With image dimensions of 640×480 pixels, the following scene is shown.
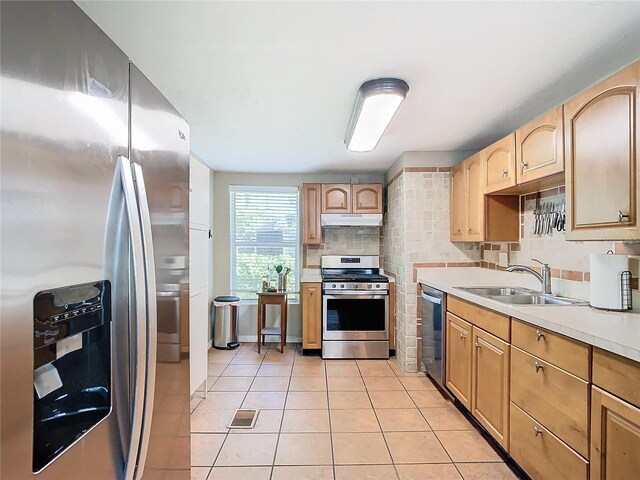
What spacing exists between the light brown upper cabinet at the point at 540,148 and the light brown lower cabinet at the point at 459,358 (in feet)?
3.69

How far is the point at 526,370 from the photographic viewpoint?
1.77 meters

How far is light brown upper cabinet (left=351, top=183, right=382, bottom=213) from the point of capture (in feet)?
13.8


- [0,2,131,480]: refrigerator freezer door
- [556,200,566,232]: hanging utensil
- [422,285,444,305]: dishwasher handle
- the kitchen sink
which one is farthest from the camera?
[422,285,444,305]: dishwasher handle

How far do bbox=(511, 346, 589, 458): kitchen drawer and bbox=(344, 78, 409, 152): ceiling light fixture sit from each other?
1581 millimetres

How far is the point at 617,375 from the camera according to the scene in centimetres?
124

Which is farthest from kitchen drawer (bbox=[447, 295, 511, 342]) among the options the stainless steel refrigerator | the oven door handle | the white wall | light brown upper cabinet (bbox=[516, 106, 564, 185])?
the white wall

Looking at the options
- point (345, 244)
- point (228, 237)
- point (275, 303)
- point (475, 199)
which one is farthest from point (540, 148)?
point (228, 237)

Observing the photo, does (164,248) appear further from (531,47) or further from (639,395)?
(531,47)

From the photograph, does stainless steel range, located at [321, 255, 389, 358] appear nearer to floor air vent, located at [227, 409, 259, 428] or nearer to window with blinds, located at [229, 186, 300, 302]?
window with blinds, located at [229, 186, 300, 302]

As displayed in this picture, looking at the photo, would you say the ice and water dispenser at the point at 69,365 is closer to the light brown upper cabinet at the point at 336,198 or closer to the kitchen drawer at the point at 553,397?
the kitchen drawer at the point at 553,397

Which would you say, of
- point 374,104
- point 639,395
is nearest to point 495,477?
point 639,395

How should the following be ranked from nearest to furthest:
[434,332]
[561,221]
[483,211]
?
[561,221] < [483,211] < [434,332]

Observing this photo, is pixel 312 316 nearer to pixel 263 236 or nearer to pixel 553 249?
pixel 263 236

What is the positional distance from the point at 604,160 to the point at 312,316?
3068 mm
